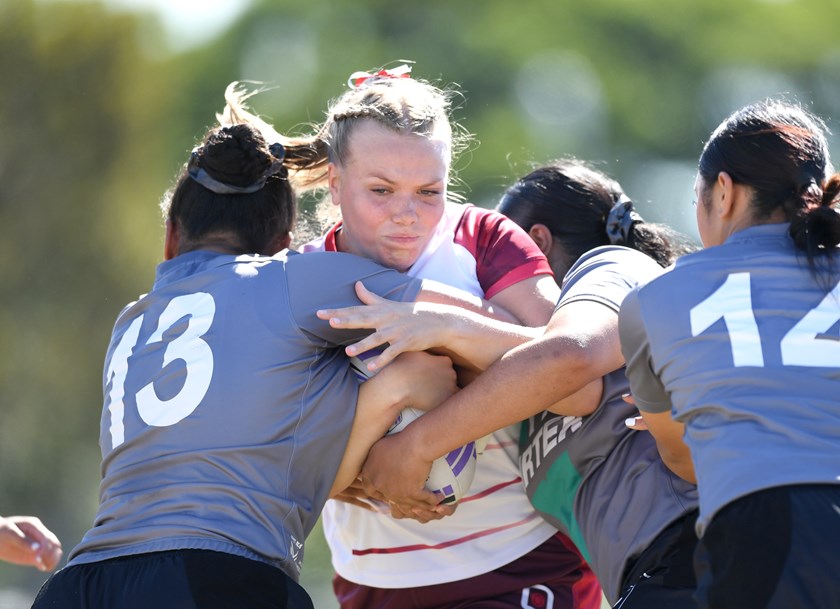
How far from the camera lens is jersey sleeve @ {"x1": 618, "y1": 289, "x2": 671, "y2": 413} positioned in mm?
2922

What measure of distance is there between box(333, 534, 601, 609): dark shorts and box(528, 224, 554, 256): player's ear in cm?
95

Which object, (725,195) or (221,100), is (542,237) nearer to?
(725,195)

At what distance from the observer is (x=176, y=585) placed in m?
2.82

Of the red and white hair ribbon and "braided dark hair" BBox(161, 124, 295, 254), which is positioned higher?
the red and white hair ribbon

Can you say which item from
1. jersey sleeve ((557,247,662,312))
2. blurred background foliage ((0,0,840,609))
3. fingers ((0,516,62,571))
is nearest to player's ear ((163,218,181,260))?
fingers ((0,516,62,571))

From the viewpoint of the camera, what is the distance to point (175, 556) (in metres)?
2.88

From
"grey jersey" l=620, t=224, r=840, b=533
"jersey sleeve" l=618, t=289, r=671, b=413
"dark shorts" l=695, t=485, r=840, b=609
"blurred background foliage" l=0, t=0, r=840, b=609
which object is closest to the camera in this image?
"dark shorts" l=695, t=485, r=840, b=609

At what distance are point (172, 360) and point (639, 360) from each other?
1147mm

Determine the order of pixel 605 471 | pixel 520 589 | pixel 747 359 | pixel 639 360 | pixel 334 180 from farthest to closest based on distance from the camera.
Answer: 1. pixel 334 180
2. pixel 520 589
3. pixel 605 471
4. pixel 639 360
5. pixel 747 359

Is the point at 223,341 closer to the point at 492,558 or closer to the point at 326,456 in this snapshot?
the point at 326,456

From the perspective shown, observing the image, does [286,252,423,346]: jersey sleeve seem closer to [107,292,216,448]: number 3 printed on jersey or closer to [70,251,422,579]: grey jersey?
[70,251,422,579]: grey jersey

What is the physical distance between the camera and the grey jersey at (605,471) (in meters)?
3.18

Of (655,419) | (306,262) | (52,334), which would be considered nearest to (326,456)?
(306,262)

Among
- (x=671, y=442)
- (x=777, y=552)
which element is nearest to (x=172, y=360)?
(x=671, y=442)
